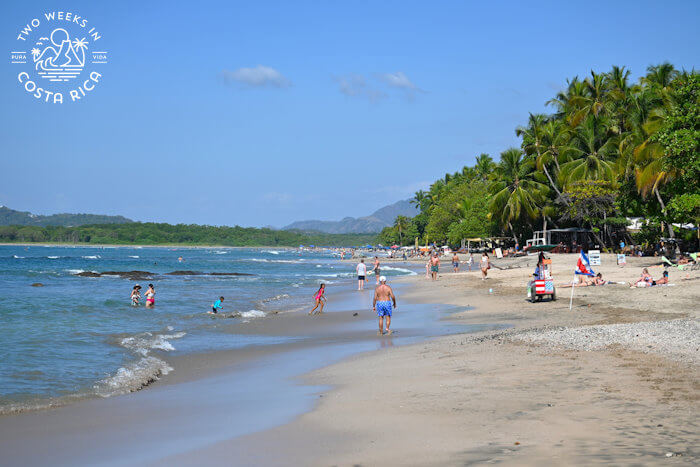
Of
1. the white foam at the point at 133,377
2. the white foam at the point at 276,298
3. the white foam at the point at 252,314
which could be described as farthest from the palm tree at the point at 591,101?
the white foam at the point at 133,377

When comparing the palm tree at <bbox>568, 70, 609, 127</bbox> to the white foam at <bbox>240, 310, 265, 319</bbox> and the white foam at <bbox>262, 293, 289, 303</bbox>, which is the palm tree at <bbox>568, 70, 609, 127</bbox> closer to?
the white foam at <bbox>262, 293, 289, 303</bbox>

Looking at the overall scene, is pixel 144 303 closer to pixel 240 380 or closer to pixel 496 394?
pixel 240 380

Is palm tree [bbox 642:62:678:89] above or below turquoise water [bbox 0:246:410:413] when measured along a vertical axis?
above

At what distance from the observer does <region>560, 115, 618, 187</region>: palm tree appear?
48.4 m

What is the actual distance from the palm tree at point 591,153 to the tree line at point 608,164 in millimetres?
83

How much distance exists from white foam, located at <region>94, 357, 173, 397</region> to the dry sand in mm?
2858

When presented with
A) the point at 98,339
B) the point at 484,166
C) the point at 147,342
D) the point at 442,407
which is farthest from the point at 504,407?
the point at 484,166

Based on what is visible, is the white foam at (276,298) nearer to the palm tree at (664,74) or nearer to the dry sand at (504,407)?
the dry sand at (504,407)

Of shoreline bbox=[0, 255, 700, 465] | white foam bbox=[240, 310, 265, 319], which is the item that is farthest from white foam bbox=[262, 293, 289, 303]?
shoreline bbox=[0, 255, 700, 465]

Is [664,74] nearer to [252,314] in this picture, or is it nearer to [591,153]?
[591,153]

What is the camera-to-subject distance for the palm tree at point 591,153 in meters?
48.4

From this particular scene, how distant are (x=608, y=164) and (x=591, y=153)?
167cm

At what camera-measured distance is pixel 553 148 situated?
177 feet

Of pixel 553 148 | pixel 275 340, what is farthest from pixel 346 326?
pixel 553 148
